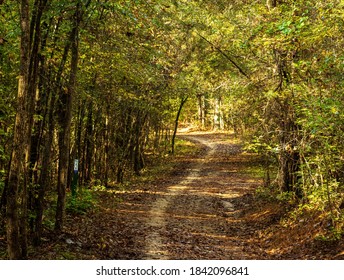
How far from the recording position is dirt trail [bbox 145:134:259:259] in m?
10.2

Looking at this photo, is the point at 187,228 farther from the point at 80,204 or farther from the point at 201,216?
the point at 80,204

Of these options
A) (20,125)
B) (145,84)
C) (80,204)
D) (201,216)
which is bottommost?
(201,216)

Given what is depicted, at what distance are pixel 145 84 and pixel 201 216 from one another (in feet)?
22.1

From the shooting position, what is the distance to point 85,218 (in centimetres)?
1230

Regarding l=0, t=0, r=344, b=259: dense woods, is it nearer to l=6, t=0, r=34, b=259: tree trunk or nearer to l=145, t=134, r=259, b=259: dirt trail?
l=6, t=0, r=34, b=259: tree trunk

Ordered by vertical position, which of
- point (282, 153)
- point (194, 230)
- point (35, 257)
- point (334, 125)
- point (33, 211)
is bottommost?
point (194, 230)

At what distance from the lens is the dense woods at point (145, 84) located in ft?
24.6

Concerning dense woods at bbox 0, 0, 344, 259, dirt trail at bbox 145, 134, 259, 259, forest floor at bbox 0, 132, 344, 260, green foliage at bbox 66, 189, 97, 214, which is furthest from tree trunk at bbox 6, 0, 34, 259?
green foliage at bbox 66, 189, 97, 214

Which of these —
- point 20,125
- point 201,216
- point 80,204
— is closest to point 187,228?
point 201,216

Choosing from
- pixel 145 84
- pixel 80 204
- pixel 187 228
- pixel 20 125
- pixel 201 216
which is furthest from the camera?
pixel 145 84

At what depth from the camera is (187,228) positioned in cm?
1277

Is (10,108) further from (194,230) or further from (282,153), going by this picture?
(282,153)
